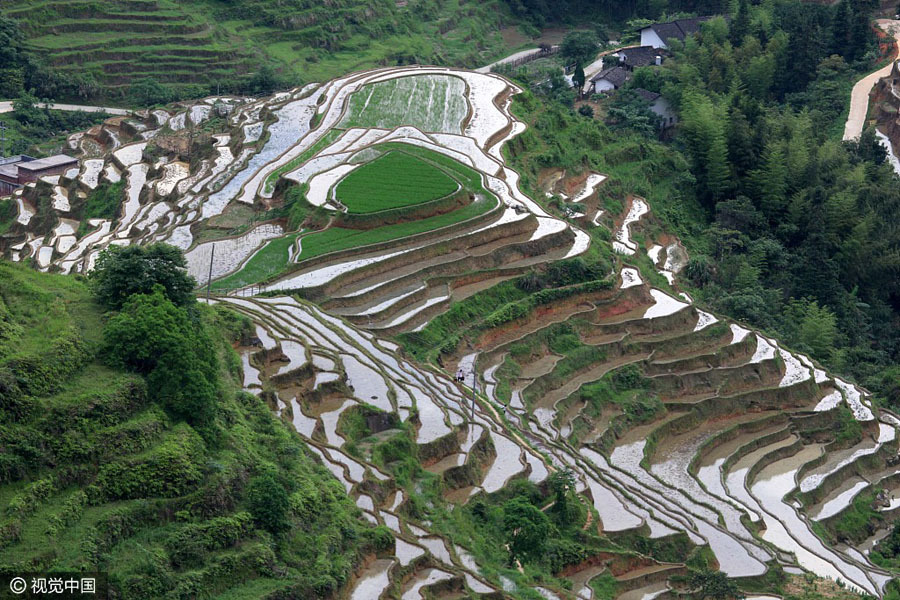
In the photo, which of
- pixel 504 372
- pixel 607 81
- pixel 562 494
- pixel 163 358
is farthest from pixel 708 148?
pixel 163 358

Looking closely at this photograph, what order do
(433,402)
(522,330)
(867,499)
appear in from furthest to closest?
(522,330) < (867,499) < (433,402)

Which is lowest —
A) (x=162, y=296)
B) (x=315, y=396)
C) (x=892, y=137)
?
(x=892, y=137)

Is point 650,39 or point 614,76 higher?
point 650,39

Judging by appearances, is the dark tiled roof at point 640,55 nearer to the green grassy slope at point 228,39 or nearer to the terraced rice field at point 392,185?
the green grassy slope at point 228,39

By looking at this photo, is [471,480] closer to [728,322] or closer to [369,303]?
[369,303]

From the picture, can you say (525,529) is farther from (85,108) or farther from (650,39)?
(650,39)

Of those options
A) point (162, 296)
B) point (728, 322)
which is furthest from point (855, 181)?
point (162, 296)
